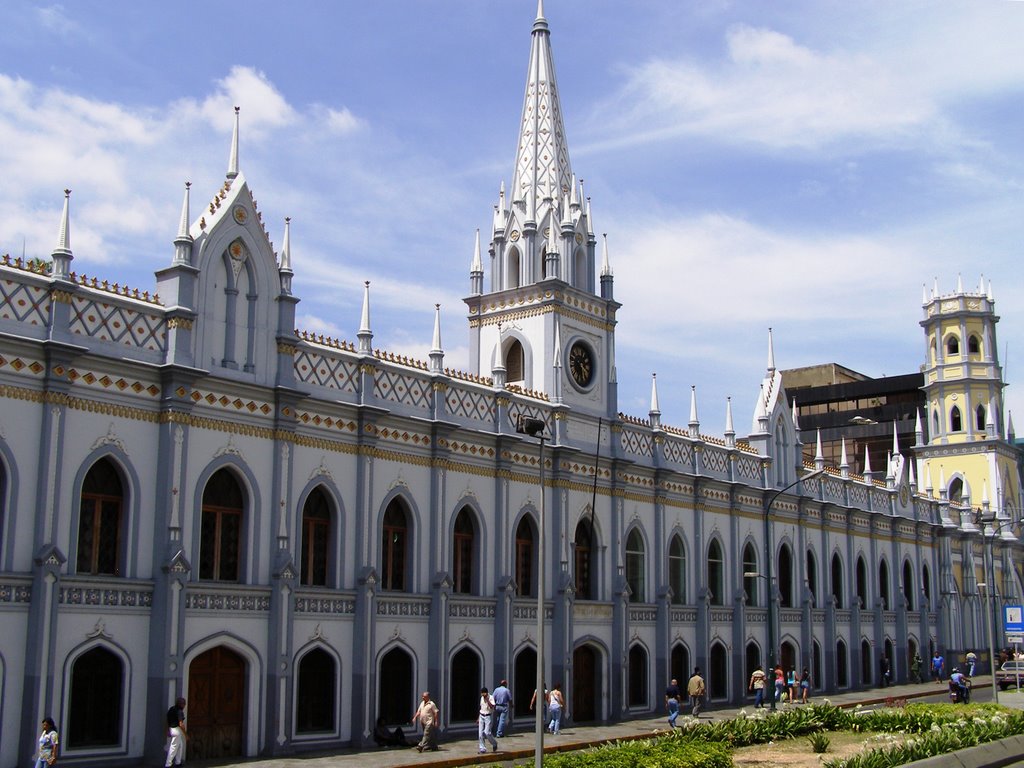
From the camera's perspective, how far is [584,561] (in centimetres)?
4075

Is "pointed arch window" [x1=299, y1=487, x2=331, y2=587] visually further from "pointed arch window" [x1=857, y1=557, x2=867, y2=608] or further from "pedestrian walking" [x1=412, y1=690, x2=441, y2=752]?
"pointed arch window" [x1=857, y1=557, x2=867, y2=608]

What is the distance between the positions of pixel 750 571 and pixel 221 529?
28.4 meters

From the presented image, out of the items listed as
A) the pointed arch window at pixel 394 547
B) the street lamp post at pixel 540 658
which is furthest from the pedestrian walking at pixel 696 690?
A: the street lamp post at pixel 540 658

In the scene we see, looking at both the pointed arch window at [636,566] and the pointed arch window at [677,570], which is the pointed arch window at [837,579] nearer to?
the pointed arch window at [677,570]

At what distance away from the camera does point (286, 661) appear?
29109 mm

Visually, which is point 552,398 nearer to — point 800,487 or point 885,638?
point 800,487

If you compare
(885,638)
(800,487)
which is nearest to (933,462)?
(885,638)

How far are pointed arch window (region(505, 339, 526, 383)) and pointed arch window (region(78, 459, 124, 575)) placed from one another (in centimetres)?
1878

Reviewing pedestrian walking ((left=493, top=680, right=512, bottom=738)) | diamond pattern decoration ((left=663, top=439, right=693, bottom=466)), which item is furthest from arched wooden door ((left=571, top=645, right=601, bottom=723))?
diamond pattern decoration ((left=663, top=439, right=693, bottom=466))

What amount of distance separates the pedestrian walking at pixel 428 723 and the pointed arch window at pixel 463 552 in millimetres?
5023

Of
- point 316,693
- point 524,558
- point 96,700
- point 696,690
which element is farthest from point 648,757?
point 696,690

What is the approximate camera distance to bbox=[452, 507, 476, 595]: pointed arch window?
3544 cm

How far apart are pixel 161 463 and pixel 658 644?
72.8 feet

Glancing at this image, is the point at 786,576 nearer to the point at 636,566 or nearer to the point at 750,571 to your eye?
the point at 750,571
